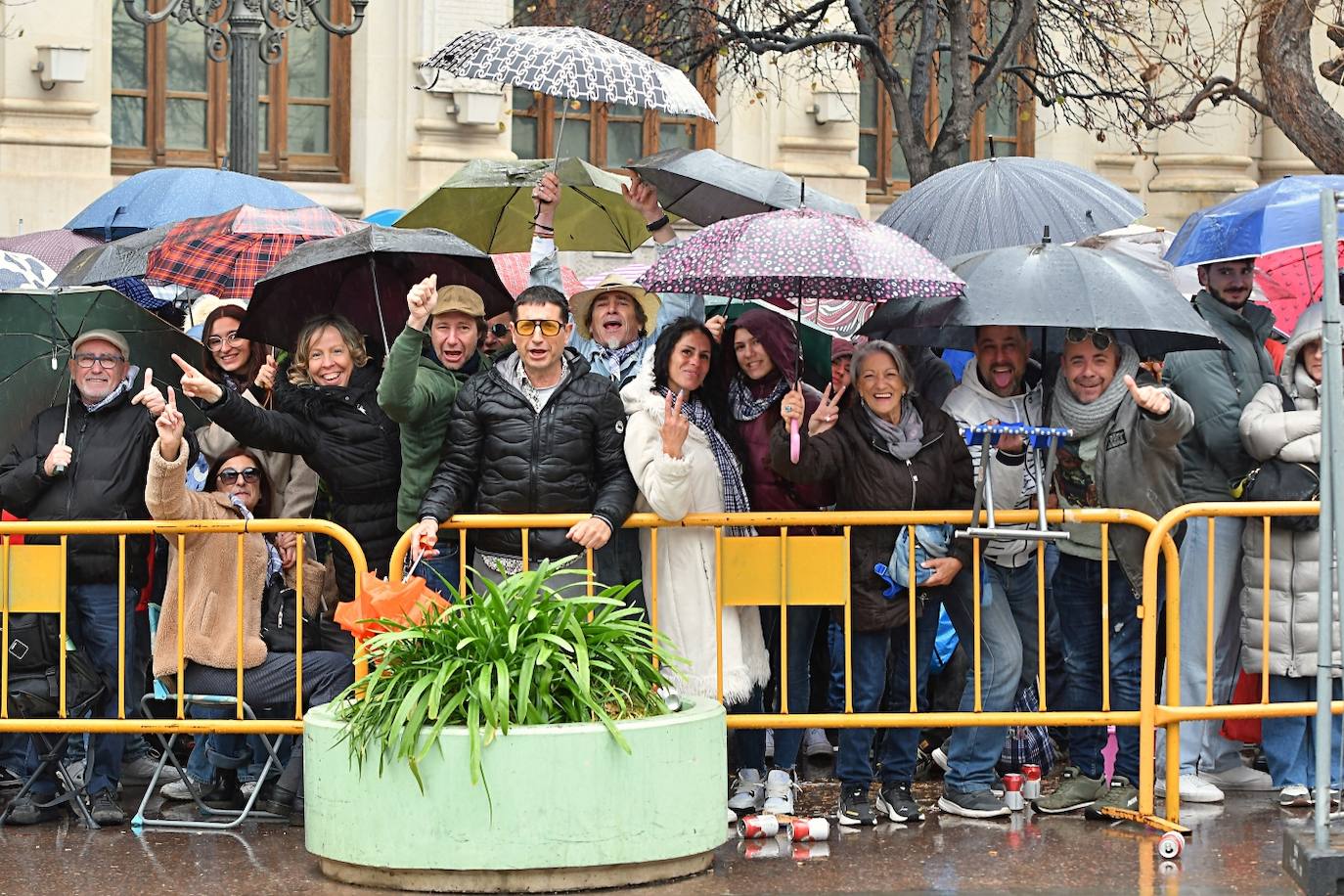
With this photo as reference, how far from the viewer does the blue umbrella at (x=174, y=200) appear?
11711 millimetres

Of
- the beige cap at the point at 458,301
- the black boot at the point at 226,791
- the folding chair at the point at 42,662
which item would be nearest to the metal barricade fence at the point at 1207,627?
the beige cap at the point at 458,301

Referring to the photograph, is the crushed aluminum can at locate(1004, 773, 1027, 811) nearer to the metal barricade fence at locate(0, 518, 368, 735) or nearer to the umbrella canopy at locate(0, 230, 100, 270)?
the metal barricade fence at locate(0, 518, 368, 735)

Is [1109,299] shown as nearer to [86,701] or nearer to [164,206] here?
[86,701]

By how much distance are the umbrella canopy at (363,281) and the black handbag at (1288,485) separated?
3166 millimetres

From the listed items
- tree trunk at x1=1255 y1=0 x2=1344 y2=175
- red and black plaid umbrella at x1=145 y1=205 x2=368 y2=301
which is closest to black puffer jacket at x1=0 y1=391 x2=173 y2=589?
red and black plaid umbrella at x1=145 y1=205 x2=368 y2=301

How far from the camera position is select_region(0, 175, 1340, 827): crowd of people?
8461mm

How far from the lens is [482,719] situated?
23.8 ft

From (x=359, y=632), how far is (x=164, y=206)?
197 inches

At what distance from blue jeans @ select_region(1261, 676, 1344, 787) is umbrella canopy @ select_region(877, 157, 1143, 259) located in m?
2.19

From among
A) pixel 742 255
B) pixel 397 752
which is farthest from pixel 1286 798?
pixel 397 752

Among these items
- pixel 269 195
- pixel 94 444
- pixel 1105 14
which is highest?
pixel 1105 14

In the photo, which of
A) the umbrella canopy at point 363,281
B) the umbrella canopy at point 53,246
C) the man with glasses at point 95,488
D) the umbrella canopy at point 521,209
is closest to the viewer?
the man with glasses at point 95,488

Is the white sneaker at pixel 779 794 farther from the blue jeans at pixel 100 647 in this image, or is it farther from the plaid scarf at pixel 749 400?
the blue jeans at pixel 100 647

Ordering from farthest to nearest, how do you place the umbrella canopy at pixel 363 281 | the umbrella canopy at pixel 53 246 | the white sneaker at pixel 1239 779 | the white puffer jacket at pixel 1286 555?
the umbrella canopy at pixel 53 246 → the white sneaker at pixel 1239 779 → the umbrella canopy at pixel 363 281 → the white puffer jacket at pixel 1286 555
